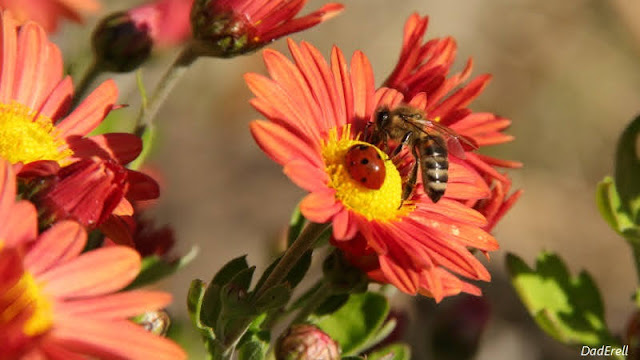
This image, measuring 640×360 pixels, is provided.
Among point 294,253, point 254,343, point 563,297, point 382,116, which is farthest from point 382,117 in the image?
point 563,297

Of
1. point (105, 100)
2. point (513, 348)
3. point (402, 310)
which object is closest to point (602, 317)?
point (402, 310)

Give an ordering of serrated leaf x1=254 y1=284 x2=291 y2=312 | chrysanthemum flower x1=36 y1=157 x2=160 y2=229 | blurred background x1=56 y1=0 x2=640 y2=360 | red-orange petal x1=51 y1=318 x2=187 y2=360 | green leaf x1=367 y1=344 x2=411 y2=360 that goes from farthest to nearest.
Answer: blurred background x1=56 y1=0 x2=640 y2=360
green leaf x1=367 y1=344 x2=411 y2=360
serrated leaf x1=254 y1=284 x2=291 y2=312
chrysanthemum flower x1=36 y1=157 x2=160 y2=229
red-orange petal x1=51 y1=318 x2=187 y2=360

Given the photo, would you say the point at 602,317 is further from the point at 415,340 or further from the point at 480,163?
the point at 415,340

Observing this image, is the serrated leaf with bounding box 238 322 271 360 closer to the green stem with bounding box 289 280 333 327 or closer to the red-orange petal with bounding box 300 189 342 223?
the green stem with bounding box 289 280 333 327

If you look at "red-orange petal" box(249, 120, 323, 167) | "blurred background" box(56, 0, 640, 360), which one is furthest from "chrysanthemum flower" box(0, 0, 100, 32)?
"blurred background" box(56, 0, 640, 360)

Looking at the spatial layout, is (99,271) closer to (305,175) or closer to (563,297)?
(305,175)

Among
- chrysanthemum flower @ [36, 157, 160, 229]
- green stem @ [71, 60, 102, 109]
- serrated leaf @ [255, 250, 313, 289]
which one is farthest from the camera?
green stem @ [71, 60, 102, 109]
